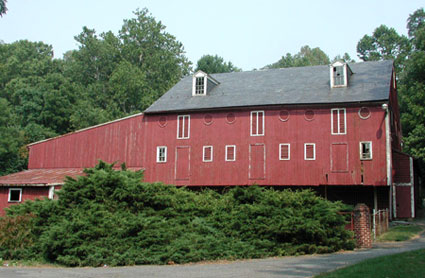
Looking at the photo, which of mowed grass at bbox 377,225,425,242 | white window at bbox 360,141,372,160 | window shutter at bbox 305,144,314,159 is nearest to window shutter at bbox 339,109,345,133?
white window at bbox 360,141,372,160

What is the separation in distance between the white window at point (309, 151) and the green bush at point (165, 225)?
12218mm

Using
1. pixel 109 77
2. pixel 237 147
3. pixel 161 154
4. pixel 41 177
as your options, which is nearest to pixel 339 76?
pixel 237 147

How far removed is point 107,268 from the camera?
14789 millimetres

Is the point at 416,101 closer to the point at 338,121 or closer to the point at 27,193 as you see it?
the point at 338,121

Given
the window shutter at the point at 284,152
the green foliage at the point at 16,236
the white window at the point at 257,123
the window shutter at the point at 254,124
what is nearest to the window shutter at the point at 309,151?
the window shutter at the point at 284,152

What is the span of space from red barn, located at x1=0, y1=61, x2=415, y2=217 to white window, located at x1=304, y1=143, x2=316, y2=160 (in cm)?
6

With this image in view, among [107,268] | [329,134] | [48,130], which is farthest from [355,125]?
[48,130]

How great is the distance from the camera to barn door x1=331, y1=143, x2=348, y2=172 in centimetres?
2931

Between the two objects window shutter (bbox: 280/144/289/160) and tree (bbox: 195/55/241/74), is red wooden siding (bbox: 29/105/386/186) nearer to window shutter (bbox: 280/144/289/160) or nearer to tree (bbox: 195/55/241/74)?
window shutter (bbox: 280/144/289/160)

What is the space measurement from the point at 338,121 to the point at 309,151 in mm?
2642

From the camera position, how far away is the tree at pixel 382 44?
6375cm

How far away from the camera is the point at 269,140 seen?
103 ft

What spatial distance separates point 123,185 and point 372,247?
9988mm

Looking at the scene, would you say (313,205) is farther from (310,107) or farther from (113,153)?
(113,153)
